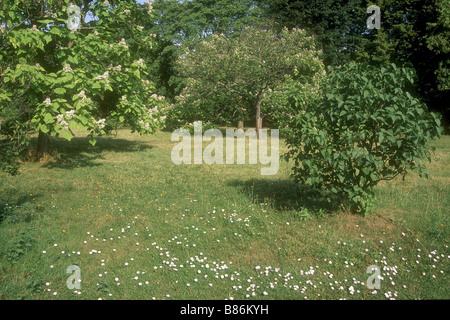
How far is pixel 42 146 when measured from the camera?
1025 cm

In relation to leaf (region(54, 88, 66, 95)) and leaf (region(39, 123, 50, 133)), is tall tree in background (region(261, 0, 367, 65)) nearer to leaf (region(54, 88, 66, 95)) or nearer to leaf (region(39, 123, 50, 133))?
leaf (region(54, 88, 66, 95))

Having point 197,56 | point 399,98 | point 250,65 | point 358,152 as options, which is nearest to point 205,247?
point 358,152

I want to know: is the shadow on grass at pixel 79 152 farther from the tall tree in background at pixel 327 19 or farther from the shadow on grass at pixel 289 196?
the tall tree in background at pixel 327 19

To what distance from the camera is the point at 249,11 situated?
91.9ft

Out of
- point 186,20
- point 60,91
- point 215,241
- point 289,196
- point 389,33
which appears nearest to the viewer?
point 215,241

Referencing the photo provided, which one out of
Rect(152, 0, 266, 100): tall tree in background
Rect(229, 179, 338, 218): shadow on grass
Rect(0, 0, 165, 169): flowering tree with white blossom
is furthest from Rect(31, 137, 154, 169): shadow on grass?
Rect(152, 0, 266, 100): tall tree in background

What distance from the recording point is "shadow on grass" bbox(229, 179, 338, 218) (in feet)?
18.6

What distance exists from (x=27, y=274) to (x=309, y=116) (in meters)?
3.98

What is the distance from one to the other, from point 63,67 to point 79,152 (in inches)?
172

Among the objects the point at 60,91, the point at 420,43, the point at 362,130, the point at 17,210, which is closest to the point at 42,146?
the point at 60,91

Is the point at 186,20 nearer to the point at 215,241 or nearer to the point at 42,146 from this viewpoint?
the point at 42,146

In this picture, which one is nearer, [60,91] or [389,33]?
[60,91]

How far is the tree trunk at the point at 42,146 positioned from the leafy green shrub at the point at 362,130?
768 cm

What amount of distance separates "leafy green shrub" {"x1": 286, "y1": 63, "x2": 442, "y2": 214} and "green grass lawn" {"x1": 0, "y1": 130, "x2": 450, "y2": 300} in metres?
0.64
